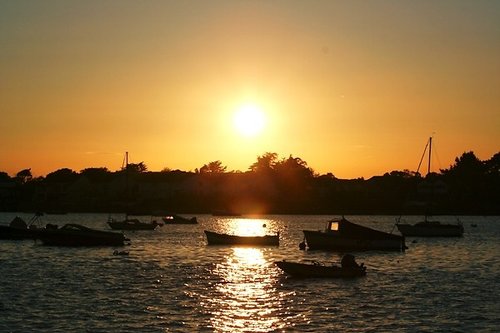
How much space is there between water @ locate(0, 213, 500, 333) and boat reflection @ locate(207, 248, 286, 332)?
0.06 meters

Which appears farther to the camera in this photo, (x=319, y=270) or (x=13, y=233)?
(x=13, y=233)

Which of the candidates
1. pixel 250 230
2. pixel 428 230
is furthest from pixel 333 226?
pixel 250 230

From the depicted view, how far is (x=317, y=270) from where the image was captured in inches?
2084

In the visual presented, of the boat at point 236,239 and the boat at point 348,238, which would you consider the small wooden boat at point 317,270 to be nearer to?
the boat at point 348,238

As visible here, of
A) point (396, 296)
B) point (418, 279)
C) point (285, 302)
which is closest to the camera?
point (285, 302)

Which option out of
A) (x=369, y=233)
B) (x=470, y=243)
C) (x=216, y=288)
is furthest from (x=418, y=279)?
(x=470, y=243)

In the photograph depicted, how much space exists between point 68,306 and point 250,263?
31199mm

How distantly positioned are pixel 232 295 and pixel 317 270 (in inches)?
371

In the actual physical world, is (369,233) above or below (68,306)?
above

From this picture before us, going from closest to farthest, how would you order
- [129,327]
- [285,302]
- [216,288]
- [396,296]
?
[129,327]
[285,302]
[396,296]
[216,288]

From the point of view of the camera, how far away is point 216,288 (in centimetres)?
4894

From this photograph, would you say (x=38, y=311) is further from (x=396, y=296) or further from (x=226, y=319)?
(x=396, y=296)

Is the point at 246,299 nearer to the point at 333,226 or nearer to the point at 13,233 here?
the point at 333,226

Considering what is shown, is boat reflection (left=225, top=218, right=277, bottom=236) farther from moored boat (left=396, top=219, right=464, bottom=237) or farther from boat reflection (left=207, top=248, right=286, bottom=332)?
boat reflection (left=207, top=248, right=286, bottom=332)
